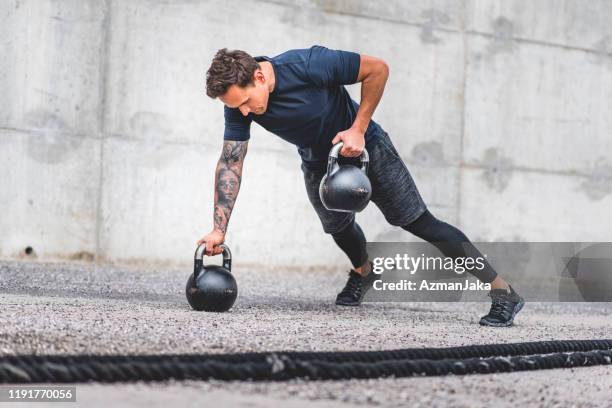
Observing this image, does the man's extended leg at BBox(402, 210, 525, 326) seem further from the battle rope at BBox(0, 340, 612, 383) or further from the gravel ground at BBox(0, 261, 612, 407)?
the battle rope at BBox(0, 340, 612, 383)

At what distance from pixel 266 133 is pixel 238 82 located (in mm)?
3876

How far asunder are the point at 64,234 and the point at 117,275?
3.39 feet

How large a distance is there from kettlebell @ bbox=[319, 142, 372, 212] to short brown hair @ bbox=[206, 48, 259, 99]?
54cm

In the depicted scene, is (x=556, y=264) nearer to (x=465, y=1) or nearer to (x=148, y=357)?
(x=465, y=1)

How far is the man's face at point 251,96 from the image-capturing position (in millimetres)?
4133

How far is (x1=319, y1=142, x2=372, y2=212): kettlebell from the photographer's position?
13.8 feet

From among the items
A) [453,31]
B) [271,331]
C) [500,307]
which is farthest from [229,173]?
[453,31]

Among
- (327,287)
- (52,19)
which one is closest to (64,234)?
(52,19)

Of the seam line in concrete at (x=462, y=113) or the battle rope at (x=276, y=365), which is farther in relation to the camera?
the seam line in concrete at (x=462, y=113)

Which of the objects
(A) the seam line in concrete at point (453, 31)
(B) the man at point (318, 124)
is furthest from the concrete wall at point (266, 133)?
(B) the man at point (318, 124)

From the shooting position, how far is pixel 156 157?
7609 mm

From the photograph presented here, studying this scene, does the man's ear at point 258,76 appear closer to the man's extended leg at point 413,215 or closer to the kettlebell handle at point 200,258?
the man's extended leg at point 413,215

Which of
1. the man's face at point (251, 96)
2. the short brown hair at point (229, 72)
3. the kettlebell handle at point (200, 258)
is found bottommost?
the kettlebell handle at point (200, 258)

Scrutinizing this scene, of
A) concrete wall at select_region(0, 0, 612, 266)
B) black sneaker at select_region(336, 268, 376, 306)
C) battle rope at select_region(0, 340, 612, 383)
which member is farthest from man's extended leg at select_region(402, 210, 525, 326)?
concrete wall at select_region(0, 0, 612, 266)
